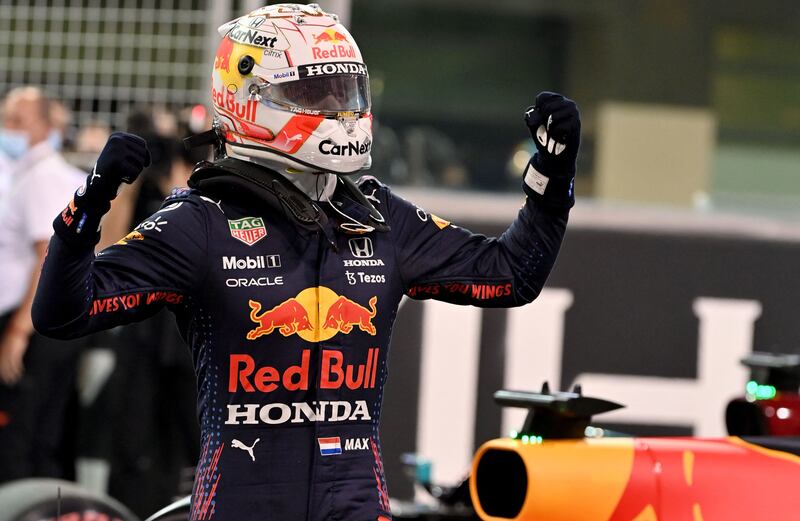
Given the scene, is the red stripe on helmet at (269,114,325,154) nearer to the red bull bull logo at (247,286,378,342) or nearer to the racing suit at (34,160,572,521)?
the racing suit at (34,160,572,521)

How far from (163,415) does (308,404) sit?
337cm

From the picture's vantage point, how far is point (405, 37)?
297 inches

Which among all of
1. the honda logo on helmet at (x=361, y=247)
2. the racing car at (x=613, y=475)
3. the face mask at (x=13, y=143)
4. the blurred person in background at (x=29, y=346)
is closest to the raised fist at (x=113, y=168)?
the honda logo on helmet at (x=361, y=247)

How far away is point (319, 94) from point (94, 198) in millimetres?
586

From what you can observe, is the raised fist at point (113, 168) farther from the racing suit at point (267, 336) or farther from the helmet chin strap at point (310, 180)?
the helmet chin strap at point (310, 180)

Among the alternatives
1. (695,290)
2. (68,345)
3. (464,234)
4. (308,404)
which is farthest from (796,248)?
(308,404)

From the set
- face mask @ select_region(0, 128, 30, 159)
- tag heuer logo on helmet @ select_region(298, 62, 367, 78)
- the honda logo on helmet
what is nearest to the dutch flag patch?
the honda logo on helmet

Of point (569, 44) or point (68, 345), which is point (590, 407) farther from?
point (569, 44)

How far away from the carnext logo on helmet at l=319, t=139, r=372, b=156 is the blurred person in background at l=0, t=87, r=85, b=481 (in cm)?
314

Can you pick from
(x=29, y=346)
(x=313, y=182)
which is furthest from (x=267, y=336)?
(x=29, y=346)

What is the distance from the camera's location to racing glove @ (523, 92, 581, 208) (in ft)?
9.56

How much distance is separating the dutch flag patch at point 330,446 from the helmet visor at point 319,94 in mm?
668

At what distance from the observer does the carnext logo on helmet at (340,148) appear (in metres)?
2.91

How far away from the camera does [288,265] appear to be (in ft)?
9.24
